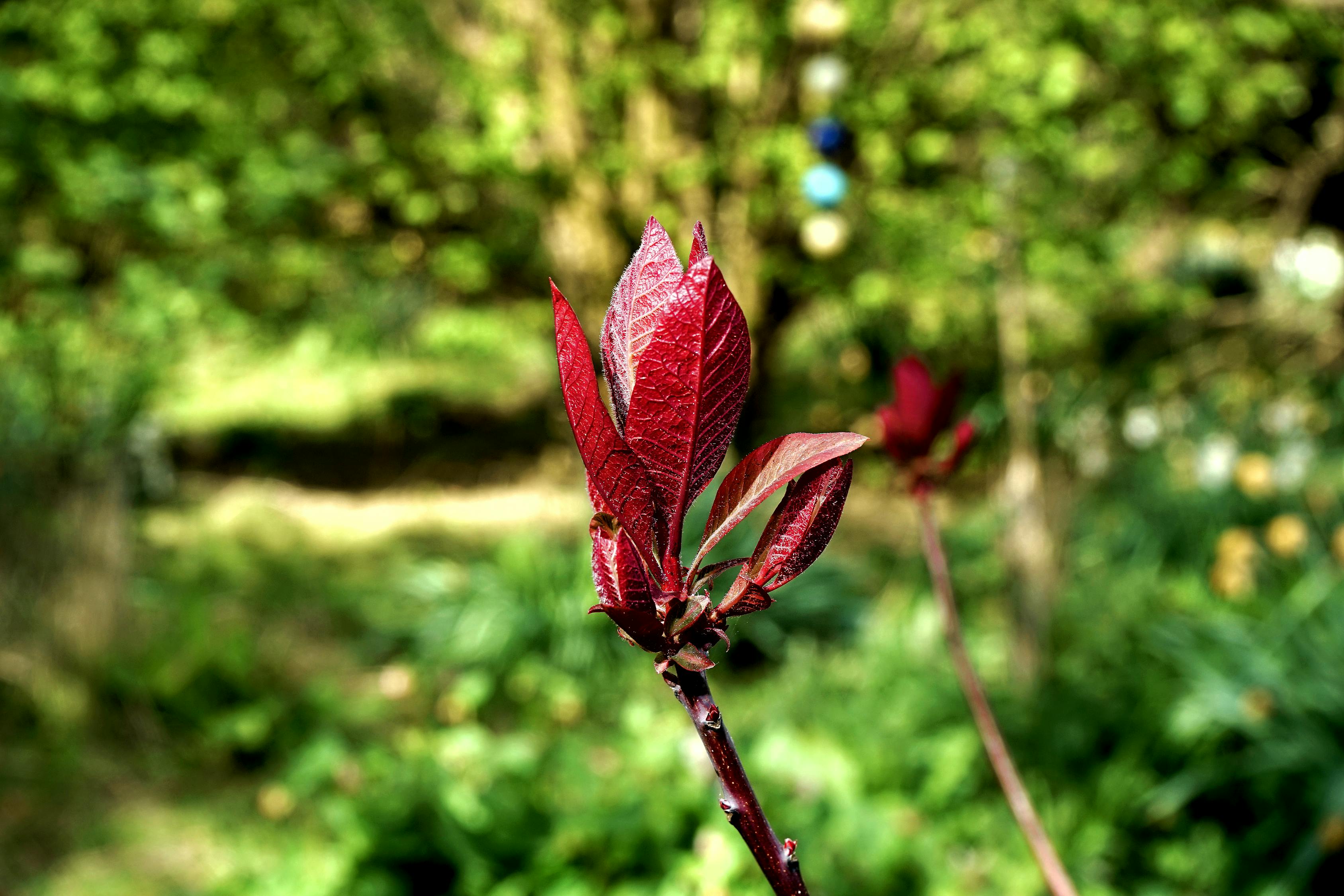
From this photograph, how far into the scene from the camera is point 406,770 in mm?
2422

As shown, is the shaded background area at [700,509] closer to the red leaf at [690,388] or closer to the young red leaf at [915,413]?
the young red leaf at [915,413]

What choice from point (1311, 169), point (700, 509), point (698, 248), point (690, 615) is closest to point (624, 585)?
point (690, 615)

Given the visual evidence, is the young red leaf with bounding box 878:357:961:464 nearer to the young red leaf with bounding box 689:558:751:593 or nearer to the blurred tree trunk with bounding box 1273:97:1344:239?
the young red leaf with bounding box 689:558:751:593

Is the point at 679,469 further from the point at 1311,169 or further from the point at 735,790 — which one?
the point at 1311,169

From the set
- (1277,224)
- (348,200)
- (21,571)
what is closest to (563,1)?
(348,200)

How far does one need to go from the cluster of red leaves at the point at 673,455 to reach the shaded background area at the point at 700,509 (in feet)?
4.14

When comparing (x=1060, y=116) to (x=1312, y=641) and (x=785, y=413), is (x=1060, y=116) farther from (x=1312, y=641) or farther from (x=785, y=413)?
(x=785, y=413)

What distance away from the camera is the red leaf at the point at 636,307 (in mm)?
410

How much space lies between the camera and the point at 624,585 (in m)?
0.41

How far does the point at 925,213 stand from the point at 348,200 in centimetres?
283

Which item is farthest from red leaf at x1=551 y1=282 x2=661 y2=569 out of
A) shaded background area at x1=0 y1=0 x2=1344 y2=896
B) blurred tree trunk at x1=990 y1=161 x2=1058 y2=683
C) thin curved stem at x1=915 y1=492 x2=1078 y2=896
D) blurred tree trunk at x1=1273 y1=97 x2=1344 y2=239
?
blurred tree trunk at x1=1273 y1=97 x2=1344 y2=239

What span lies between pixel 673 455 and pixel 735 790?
0.44 feet

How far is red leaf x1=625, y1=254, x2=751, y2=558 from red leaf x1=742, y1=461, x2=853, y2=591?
4cm

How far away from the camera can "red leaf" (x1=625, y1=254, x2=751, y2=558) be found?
1.29 ft
